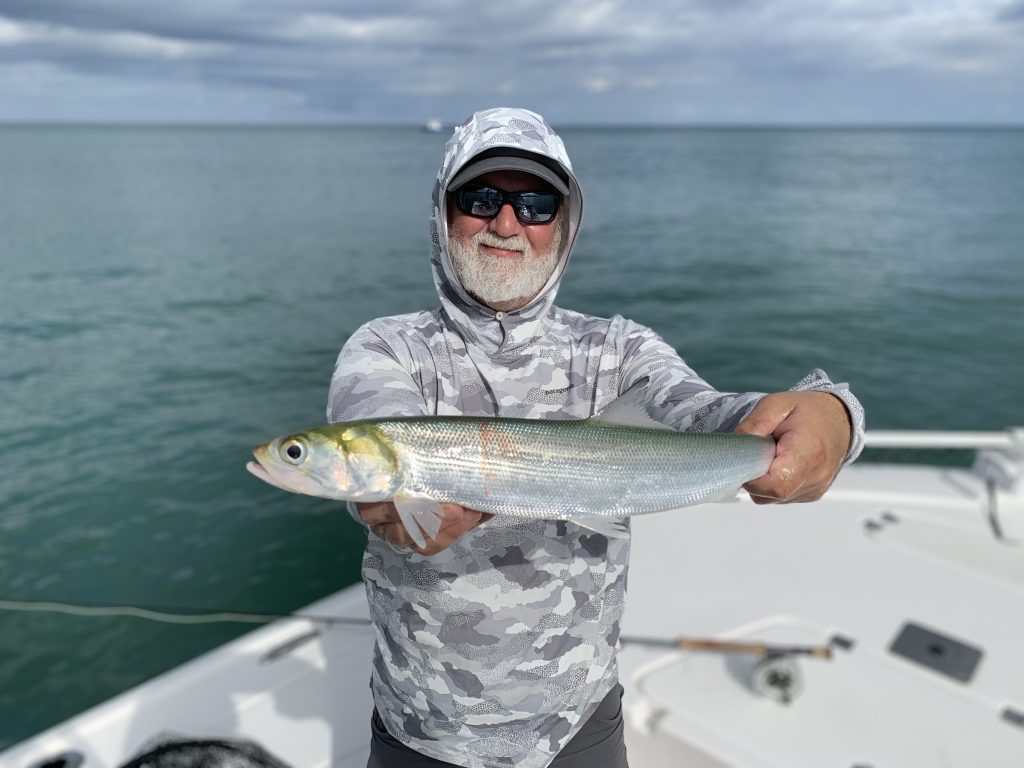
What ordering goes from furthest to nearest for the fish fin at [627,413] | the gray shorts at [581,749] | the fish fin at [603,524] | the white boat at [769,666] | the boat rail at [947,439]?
the boat rail at [947,439]
the white boat at [769,666]
the gray shorts at [581,749]
the fish fin at [627,413]
the fish fin at [603,524]

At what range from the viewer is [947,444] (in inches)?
279

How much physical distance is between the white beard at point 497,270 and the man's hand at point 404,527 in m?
1.11

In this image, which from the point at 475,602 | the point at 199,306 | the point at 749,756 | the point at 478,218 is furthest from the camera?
the point at 199,306

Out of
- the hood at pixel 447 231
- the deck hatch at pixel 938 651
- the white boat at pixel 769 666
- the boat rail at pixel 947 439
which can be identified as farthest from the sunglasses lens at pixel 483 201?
the boat rail at pixel 947 439

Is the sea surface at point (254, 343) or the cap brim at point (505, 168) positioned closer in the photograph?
the cap brim at point (505, 168)

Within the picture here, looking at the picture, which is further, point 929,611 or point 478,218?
point 929,611

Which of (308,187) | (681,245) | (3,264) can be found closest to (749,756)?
(3,264)

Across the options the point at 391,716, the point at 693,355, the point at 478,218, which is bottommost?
the point at 693,355

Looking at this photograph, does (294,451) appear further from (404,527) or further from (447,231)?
(447,231)

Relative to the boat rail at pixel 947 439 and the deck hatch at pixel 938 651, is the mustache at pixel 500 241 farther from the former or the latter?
the boat rail at pixel 947 439

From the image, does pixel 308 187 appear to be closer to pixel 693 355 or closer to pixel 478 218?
pixel 693 355

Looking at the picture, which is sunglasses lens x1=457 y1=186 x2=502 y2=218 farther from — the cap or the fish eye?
the fish eye

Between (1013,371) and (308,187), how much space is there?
2217 inches

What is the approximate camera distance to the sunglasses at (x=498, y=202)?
3328 millimetres
